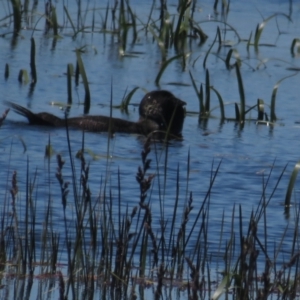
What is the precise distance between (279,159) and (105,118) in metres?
1.68

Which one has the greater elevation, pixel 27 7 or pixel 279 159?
pixel 27 7

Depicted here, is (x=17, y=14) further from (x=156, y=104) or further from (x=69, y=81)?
(x=156, y=104)

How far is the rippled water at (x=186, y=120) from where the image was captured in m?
7.73

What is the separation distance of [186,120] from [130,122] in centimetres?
89

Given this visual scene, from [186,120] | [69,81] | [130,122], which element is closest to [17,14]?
[69,81]

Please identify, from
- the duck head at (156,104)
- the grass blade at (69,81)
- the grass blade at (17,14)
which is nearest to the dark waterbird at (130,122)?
the duck head at (156,104)

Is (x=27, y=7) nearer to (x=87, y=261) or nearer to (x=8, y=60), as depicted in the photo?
(x=8, y=60)

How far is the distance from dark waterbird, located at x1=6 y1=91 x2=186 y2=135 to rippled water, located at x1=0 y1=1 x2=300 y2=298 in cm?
10

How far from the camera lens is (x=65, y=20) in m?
15.7

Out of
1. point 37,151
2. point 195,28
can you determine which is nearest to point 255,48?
point 195,28

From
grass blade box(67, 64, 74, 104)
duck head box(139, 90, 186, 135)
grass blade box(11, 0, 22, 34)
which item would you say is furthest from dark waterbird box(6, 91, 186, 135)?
grass blade box(11, 0, 22, 34)

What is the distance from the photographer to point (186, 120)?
35.9ft

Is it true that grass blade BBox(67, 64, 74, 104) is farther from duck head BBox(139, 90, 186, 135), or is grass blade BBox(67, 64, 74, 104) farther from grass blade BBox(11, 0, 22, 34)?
grass blade BBox(11, 0, 22, 34)

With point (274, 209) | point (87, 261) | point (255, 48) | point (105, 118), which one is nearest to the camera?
point (87, 261)
